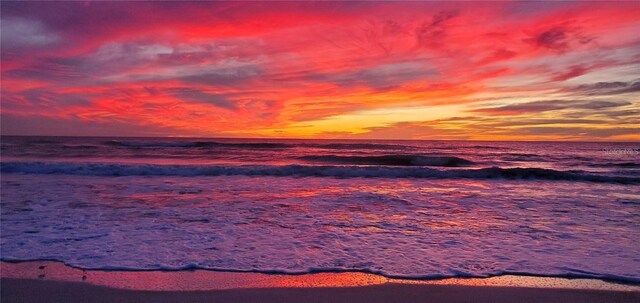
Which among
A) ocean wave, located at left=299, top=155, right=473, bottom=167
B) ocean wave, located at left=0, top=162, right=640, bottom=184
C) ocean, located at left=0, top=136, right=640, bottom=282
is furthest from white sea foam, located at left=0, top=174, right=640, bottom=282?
ocean wave, located at left=299, top=155, right=473, bottom=167

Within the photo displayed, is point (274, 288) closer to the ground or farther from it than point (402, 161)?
closer to the ground

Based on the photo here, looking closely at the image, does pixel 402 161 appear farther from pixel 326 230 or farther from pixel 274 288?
pixel 274 288

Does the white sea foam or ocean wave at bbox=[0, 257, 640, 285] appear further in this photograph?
the white sea foam

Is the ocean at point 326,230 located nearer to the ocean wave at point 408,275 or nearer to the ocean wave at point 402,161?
the ocean wave at point 408,275

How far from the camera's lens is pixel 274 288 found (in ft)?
13.2

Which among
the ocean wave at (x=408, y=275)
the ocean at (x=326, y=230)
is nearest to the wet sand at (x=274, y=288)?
the ocean wave at (x=408, y=275)

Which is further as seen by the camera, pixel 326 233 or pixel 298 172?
pixel 298 172

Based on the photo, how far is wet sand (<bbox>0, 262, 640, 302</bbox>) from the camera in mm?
3787

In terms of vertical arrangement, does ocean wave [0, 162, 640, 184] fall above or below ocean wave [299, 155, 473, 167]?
below

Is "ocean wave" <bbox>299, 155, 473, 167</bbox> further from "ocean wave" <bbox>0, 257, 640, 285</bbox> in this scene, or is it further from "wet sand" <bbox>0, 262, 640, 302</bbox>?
"wet sand" <bbox>0, 262, 640, 302</bbox>

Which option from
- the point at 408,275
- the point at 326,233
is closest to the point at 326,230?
the point at 326,233

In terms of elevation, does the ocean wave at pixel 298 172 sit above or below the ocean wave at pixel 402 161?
below

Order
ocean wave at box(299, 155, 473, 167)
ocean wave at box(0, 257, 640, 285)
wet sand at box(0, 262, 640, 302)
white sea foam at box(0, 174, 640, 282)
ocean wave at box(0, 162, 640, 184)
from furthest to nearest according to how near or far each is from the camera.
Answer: ocean wave at box(299, 155, 473, 167) < ocean wave at box(0, 162, 640, 184) < white sea foam at box(0, 174, 640, 282) < ocean wave at box(0, 257, 640, 285) < wet sand at box(0, 262, 640, 302)

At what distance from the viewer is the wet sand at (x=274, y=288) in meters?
3.79
